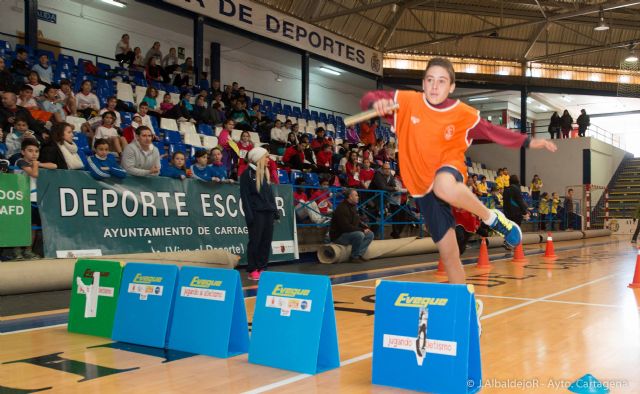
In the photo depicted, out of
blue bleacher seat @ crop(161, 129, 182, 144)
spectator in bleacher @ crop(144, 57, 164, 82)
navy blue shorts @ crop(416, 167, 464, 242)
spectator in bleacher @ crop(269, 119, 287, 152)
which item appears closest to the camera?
navy blue shorts @ crop(416, 167, 464, 242)

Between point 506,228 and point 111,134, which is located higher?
point 111,134

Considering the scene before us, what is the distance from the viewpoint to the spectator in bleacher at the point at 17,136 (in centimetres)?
786

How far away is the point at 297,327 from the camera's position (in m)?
3.58

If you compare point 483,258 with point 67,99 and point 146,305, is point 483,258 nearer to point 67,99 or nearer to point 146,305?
point 146,305

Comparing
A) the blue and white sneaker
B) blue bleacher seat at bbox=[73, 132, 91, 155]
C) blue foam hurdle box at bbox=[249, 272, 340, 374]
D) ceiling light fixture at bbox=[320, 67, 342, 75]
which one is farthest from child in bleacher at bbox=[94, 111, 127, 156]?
ceiling light fixture at bbox=[320, 67, 342, 75]

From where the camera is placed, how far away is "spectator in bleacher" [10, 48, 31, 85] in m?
10.9

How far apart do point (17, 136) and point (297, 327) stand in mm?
6251

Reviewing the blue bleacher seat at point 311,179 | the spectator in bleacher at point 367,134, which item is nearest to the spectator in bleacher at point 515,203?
the blue bleacher seat at point 311,179

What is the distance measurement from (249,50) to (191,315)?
18006mm

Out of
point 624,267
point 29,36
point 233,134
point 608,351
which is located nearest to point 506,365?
point 608,351

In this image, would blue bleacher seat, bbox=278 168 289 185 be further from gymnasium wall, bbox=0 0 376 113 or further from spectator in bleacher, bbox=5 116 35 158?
gymnasium wall, bbox=0 0 376 113

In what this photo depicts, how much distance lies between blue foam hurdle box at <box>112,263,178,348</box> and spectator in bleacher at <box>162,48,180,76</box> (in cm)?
1134

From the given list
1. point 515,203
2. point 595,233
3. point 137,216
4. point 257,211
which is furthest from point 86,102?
point 595,233

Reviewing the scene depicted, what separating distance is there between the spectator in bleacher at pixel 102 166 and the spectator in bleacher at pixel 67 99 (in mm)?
3086
